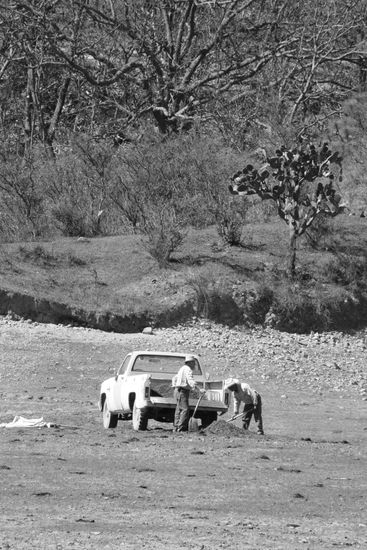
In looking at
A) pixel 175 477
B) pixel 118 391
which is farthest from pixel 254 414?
pixel 175 477

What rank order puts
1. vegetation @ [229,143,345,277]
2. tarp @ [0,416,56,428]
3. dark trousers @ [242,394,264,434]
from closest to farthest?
1. tarp @ [0,416,56,428]
2. dark trousers @ [242,394,264,434]
3. vegetation @ [229,143,345,277]

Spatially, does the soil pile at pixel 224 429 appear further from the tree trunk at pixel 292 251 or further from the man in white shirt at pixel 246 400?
the tree trunk at pixel 292 251

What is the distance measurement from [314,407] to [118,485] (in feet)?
33.5

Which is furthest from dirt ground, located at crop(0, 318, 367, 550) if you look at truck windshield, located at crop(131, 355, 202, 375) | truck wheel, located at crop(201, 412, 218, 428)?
truck windshield, located at crop(131, 355, 202, 375)

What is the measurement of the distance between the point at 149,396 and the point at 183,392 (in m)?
0.57

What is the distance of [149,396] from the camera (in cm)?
1605

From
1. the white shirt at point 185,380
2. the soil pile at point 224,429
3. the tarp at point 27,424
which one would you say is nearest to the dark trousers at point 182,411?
the white shirt at point 185,380

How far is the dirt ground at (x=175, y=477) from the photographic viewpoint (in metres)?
8.60

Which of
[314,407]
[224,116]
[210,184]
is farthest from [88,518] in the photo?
[224,116]

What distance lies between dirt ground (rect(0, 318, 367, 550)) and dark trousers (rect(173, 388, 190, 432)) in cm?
34

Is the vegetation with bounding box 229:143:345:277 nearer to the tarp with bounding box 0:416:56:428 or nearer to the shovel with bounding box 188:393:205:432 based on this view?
the shovel with bounding box 188:393:205:432

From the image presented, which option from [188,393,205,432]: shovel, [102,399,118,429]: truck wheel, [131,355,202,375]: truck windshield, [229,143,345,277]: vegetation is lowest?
[102,399,118,429]: truck wheel

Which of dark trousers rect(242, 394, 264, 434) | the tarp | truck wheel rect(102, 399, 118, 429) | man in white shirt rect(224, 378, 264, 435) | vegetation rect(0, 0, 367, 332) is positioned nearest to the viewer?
man in white shirt rect(224, 378, 264, 435)

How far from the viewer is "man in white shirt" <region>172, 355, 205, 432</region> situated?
→ 15.6 meters
